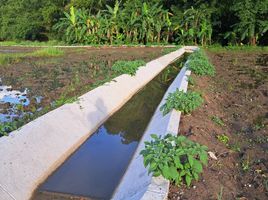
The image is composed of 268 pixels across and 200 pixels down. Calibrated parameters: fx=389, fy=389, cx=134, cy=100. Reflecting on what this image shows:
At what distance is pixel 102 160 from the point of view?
7.57 meters

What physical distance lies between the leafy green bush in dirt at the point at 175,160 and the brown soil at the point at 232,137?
0.21 m

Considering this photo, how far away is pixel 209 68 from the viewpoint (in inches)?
563

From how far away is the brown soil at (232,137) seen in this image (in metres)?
5.14

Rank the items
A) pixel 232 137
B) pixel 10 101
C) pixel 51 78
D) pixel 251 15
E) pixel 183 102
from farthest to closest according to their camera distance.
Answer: pixel 251 15 → pixel 51 78 → pixel 10 101 → pixel 183 102 → pixel 232 137

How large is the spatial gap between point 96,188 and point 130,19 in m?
24.3

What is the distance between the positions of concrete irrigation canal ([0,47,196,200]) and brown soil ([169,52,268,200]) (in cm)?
51

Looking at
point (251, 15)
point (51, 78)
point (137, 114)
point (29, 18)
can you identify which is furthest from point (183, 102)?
point (29, 18)

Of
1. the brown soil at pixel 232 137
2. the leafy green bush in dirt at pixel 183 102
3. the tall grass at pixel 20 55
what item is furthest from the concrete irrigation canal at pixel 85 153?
the tall grass at pixel 20 55

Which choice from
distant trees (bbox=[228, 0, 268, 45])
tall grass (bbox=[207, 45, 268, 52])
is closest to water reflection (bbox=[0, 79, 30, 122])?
tall grass (bbox=[207, 45, 268, 52])

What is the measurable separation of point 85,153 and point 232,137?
2934 mm

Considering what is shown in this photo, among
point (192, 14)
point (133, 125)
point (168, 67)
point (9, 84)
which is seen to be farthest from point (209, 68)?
point (192, 14)

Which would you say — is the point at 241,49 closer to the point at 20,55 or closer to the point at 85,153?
the point at 20,55

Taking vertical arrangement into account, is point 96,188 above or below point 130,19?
below

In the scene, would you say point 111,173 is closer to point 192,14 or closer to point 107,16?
point 192,14
